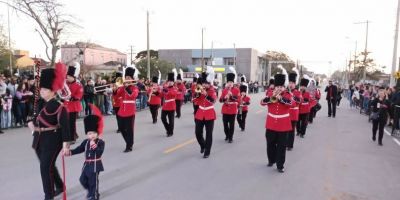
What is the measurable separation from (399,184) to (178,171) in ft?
13.3

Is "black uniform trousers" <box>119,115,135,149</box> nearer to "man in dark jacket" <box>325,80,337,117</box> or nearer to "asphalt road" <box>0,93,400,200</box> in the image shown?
"asphalt road" <box>0,93,400,200</box>

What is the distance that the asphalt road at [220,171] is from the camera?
5840 mm

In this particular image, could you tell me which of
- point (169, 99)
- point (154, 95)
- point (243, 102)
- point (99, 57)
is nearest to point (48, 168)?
point (169, 99)

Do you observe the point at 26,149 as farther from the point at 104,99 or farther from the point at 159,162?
the point at 104,99

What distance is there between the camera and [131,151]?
875 centimetres

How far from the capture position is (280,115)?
731 centimetres

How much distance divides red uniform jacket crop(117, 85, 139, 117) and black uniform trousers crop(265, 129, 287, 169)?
133 inches

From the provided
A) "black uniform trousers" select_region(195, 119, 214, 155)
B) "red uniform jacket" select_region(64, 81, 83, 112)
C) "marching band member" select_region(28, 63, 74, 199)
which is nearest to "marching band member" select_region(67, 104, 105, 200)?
"marching band member" select_region(28, 63, 74, 199)

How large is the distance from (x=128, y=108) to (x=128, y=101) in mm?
183

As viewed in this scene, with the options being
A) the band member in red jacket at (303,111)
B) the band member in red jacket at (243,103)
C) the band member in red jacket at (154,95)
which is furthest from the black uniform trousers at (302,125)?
the band member in red jacket at (154,95)

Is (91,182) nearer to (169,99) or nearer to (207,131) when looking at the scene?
(207,131)

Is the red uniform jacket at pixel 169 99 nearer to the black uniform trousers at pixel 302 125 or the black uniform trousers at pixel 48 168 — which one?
the black uniform trousers at pixel 302 125

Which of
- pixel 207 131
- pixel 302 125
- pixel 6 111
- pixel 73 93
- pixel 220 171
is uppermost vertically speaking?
pixel 73 93

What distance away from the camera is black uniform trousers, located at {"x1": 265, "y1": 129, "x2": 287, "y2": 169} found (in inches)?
283
